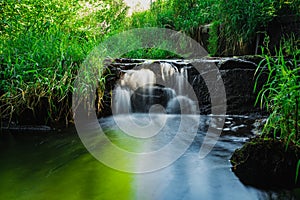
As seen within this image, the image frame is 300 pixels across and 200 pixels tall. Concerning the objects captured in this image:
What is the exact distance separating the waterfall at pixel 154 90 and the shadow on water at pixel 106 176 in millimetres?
1479

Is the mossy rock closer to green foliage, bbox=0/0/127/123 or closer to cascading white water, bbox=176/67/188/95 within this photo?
green foliage, bbox=0/0/127/123

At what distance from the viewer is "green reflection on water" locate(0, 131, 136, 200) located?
204 centimetres

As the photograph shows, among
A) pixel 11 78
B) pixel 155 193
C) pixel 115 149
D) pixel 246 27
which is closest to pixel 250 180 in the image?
pixel 155 193

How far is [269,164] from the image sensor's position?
7.18 feet

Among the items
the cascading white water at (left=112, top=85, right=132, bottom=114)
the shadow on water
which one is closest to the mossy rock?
the shadow on water

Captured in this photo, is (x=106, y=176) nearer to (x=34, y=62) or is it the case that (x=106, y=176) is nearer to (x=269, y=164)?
(x=269, y=164)

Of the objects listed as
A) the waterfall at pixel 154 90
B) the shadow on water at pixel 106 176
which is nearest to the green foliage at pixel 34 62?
the shadow on water at pixel 106 176

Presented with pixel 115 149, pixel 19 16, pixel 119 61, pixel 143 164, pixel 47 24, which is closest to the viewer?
pixel 143 164

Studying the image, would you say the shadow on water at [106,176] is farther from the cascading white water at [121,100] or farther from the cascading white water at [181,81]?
the cascading white water at [181,81]

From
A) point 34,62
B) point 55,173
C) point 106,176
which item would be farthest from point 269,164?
point 34,62

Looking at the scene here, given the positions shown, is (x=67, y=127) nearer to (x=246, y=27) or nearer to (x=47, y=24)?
(x=47, y=24)

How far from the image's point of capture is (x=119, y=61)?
5.15 m

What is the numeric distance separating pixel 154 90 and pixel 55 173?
2.93m

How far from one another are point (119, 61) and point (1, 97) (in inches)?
86.7
